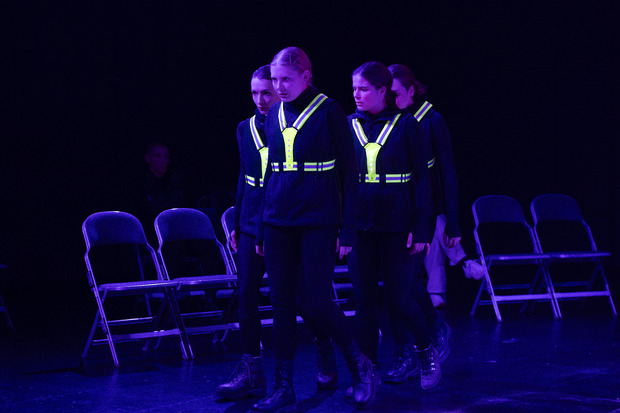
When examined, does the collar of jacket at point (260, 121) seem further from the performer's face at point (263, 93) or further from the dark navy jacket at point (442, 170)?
the dark navy jacket at point (442, 170)

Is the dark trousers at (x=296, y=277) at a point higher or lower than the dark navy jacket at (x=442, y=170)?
lower

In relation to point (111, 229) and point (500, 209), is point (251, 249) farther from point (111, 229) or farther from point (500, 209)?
point (500, 209)

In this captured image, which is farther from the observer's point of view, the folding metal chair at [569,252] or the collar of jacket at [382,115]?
the folding metal chair at [569,252]

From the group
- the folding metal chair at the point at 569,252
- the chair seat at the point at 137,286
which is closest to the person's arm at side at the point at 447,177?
the chair seat at the point at 137,286

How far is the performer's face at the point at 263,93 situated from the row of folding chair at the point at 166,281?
1256 millimetres

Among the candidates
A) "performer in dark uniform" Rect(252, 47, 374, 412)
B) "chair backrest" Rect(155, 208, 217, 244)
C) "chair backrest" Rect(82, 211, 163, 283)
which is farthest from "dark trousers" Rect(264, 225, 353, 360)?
"chair backrest" Rect(155, 208, 217, 244)

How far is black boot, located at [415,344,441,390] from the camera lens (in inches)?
154

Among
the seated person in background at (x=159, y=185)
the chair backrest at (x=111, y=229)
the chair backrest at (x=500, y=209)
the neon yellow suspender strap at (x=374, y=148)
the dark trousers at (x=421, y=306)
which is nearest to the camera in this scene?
the neon yellow suspender strap at (x=374, y=148)

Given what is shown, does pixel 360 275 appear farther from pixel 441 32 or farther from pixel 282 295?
pixel 441 32

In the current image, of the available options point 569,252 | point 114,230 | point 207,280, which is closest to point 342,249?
point 207,280

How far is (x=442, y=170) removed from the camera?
14.2 feet

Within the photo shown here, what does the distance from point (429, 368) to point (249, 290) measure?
36.3 inches

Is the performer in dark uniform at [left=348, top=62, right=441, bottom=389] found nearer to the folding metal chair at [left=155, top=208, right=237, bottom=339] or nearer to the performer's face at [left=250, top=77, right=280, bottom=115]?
the performer's face at [left=250, top=77, right=280, bottom=115]

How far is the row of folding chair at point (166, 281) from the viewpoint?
4734 mm
